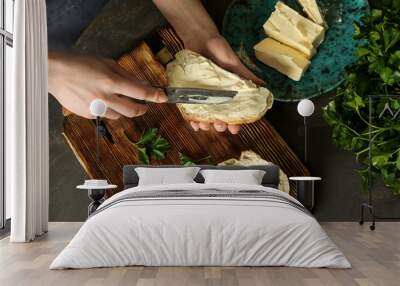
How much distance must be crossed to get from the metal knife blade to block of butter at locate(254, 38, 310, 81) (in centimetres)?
52

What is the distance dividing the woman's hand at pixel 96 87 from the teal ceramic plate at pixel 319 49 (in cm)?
105

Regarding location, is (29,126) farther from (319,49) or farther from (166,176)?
(319,49)

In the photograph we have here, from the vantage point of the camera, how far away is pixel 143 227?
4.20 meters

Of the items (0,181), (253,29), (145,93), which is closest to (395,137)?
(253,29)

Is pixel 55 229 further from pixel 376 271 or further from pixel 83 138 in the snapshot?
pixel 376 271

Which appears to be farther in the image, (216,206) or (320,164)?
(320,164)

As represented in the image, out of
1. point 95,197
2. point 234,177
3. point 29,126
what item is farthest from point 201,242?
point 95,197

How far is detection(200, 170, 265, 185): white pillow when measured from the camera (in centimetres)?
620

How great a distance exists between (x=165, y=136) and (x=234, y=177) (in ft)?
Result: 3.39

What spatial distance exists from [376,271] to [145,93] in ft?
11.7

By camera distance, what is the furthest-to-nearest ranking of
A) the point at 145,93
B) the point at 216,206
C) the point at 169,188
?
the point at 145,93 → the point at 169,188 → the point at 216,206

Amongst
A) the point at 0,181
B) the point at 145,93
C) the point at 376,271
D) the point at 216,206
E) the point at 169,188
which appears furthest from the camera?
the point at 145,93

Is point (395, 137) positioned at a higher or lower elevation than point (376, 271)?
higher

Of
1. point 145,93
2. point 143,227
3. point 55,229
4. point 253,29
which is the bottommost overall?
point 55,229
